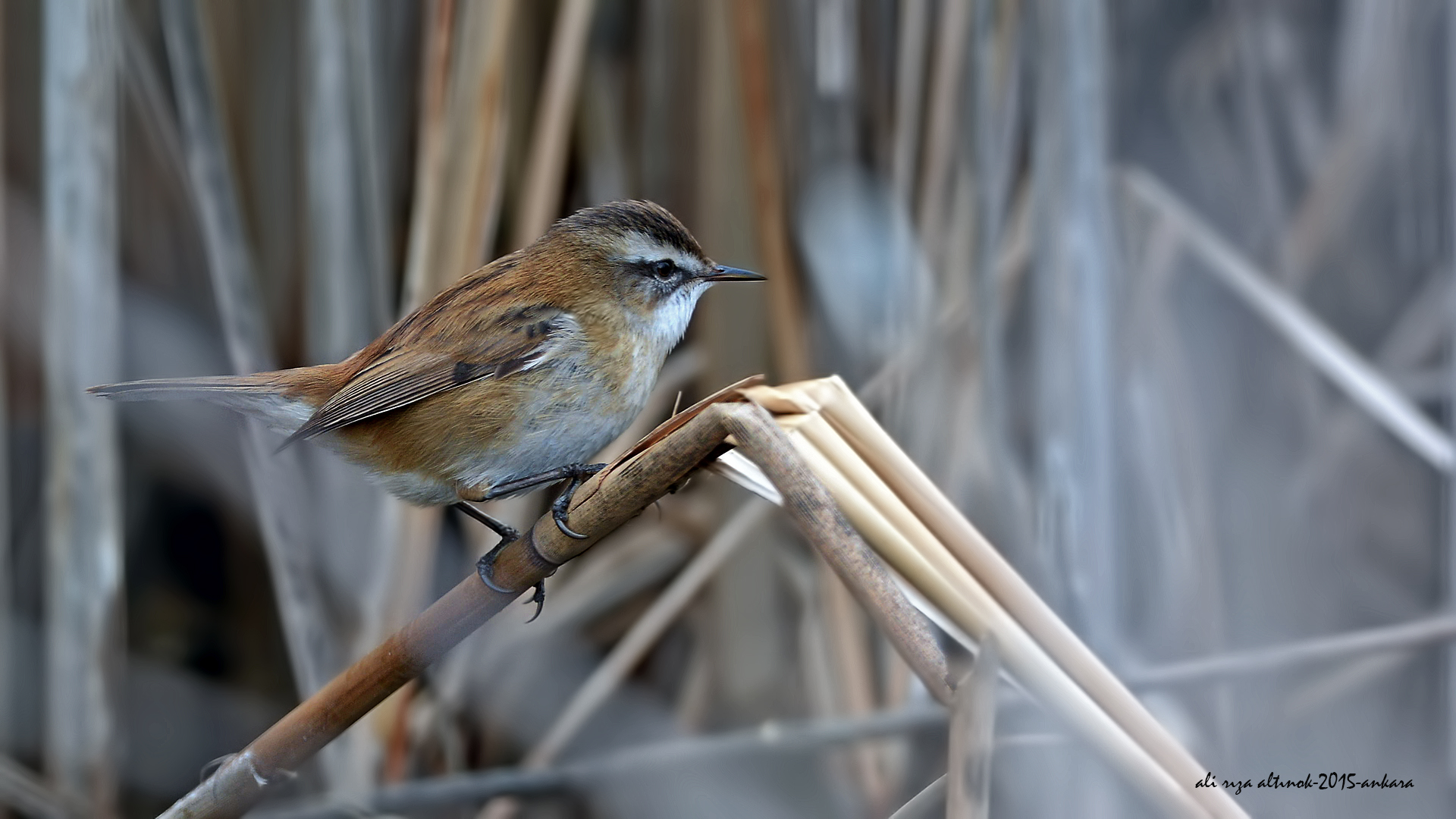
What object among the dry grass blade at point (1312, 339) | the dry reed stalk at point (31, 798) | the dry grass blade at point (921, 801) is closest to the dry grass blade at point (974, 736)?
the dry grass blade at point (921, 801)

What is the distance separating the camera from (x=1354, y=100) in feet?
11.5

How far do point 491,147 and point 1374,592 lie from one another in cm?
294

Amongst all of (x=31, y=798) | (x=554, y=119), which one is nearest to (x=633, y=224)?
(x=554, y=119)

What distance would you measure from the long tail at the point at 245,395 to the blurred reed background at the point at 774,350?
0.34 meters

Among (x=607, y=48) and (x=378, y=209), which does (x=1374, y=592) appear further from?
(x=378, y=209)

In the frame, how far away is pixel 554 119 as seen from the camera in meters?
2.83

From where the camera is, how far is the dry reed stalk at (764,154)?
264 cm

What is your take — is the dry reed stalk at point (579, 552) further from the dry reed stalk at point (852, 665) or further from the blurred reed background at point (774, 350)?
the dry reed stalk at point (852, 665)

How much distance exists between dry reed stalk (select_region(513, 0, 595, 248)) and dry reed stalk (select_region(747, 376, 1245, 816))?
68.8 inches

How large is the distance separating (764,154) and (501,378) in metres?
0.83

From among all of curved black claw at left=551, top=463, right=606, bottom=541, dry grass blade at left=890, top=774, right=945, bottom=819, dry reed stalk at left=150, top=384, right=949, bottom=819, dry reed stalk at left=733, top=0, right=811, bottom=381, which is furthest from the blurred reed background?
dry grass blade at left=890, top=774, right=945, bottom=819

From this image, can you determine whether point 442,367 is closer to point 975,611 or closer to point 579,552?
point 579,552

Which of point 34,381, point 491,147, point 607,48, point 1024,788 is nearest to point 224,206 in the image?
point 491,147

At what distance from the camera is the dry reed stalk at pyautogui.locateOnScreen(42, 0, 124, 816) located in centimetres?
256
